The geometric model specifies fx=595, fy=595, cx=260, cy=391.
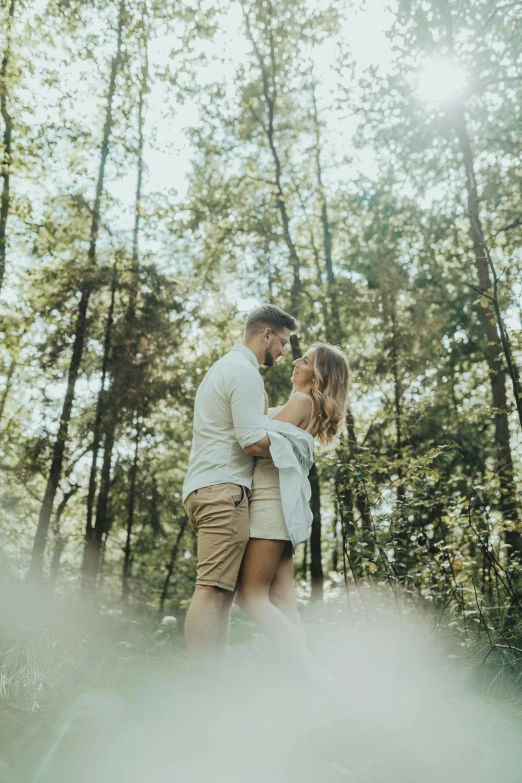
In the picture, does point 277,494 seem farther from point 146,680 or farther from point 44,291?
point 44,291

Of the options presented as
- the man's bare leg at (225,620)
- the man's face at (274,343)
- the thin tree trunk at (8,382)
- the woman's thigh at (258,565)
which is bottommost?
the man's bare leg at (225,620)

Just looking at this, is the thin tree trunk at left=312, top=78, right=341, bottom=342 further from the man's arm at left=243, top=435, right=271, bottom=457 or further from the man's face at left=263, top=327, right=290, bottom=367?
the man's arm at left=243, top=435, right=271, bottom=457

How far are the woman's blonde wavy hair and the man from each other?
359 mm

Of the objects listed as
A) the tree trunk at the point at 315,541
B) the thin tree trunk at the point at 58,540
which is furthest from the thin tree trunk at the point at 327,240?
the thin tree trunk at the point at 58,540

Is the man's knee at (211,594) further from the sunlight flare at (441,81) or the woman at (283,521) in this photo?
the sunlight flare at (441,81)

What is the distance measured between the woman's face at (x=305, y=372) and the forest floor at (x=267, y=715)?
139 cm

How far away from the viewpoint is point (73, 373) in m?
8.42

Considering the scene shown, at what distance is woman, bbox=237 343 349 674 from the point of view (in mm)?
2752

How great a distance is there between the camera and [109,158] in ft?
A: 33.4

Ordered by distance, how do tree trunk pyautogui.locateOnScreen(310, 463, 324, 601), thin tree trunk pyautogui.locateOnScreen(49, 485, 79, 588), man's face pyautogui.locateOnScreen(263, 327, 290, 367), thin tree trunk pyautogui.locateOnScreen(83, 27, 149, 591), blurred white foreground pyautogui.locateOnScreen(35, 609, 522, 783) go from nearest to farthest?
blurred white foreground pyautogui.locateOnScreen(35, 609, 522, 783) → man's face pyautogui.locateOnScreen(263, 327, 290, 367) → thin tree trunk pyautogui.locateOnScreen(49, 485, 79, 588) → thin tree trunk pyautogui.locateOnScreen(83, 27, 149, 591) → tree trunk pyautogui.locateOnScreen(310, 463, 324, 601)

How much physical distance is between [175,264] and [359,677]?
813 centimetres

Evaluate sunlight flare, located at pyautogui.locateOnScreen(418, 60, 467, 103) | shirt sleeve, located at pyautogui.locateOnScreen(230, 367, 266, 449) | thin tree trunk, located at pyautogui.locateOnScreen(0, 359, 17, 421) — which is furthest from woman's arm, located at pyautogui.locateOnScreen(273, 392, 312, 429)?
sunlight flare, located at pyautogui.locateOnScreen(418, 60, 467, 103)

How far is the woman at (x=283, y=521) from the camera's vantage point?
2.75 m

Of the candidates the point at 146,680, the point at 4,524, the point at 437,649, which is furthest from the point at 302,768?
the point at 4,524
